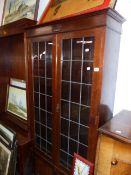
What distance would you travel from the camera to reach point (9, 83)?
2.62 metres

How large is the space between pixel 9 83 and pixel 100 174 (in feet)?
6.80

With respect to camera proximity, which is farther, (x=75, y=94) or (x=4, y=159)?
(x=4, y=159)

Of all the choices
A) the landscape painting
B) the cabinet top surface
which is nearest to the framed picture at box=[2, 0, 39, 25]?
the landscape painting

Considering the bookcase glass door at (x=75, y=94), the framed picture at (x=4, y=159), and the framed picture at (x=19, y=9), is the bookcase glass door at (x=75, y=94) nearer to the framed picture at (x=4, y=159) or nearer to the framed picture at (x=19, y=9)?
the framed picture at (x=4, y=159)

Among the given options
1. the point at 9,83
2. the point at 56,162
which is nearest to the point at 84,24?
the point at 56,162

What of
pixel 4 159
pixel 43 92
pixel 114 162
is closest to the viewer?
pixel 114 162

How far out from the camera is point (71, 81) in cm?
140

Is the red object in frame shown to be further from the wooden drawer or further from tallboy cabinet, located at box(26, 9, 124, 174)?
the wooden drawer

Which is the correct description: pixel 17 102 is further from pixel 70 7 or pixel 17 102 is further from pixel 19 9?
pixel 70 7

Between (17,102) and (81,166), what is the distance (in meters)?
1.46

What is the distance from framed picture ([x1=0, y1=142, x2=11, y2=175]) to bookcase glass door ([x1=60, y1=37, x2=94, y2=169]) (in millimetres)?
763

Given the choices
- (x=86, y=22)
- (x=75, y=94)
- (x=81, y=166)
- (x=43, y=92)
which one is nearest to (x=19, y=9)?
(x=43, y=92)

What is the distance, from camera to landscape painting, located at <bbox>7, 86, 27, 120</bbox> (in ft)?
7.47

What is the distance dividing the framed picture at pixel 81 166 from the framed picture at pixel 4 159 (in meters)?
0.88
